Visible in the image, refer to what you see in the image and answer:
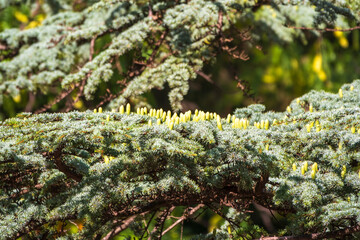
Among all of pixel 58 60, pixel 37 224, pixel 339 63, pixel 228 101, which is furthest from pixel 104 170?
pixel 339 63

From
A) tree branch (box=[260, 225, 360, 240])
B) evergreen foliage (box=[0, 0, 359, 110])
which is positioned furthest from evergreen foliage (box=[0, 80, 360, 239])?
evergreen foliage (box=[0, 0, 359, 110])

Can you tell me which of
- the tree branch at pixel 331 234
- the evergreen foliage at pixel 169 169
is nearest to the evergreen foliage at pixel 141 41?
the evergreen foliage at pixel 169 169

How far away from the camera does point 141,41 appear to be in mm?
2998

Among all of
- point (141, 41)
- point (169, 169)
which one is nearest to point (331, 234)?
point (169, 169)

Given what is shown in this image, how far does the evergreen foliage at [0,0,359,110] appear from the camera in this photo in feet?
9.38

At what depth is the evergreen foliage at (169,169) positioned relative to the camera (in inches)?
60.9

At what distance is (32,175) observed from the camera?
6.10 ft

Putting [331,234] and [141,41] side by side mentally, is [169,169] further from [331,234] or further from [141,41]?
[141,41]

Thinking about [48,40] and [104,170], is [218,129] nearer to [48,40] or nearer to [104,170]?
[104,170]

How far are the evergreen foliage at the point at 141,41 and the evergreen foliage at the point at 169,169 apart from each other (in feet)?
3.06

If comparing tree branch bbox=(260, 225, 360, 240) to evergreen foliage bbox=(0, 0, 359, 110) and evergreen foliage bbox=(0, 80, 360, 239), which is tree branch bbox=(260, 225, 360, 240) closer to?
evergreen foliage bbox=(0, 80, 360, 239)

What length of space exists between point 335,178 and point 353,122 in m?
0.26

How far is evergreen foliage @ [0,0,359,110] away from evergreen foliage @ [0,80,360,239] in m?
0.93

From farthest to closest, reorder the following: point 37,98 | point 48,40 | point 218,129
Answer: point 37,98, point 48,40, point 218,129
